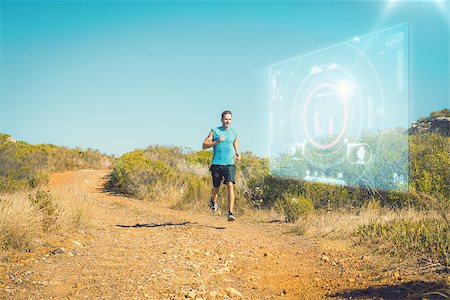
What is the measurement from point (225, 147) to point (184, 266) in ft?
12.6

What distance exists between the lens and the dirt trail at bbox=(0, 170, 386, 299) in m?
4.45

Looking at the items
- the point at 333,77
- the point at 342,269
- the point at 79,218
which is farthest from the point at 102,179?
the point at 342,269

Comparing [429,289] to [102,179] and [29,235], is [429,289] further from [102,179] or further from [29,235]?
[102,179]

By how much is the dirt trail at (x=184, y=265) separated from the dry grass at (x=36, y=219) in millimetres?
364

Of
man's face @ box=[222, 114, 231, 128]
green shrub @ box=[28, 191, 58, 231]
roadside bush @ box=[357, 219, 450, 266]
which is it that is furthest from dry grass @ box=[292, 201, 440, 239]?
green shrub @ box=[28, 191, 58, 231]

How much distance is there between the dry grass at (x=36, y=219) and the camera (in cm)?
609

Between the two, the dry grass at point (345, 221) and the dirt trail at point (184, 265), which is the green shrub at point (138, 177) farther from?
the dry grass at point (345, 221)

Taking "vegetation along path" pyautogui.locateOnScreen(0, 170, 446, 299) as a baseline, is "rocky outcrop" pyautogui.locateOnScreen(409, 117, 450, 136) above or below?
above

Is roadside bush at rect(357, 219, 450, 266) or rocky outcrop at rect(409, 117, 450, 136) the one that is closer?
roadside bush at rect(357, 219, 450, 266)

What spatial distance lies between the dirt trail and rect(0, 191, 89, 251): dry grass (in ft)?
1.20

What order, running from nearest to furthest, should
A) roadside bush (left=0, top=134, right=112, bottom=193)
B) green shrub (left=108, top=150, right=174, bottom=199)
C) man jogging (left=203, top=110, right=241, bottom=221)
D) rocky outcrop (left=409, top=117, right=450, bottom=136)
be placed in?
man jogging (left=203, top=110, right=241, bottom=221), roadside bush (left=0, top=134, right=112, bottom=193), green shrub (left=108, top=150, right=174, bottom=199), rocky outcrop (left=409, top=117, right=450, bottom=136)

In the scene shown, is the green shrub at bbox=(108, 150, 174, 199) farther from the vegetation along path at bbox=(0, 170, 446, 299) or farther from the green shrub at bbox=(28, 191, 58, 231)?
the green shrub at bbox=(28, 191, 58, 231)

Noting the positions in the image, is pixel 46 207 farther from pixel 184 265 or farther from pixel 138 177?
pixel 138 177

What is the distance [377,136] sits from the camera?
9.11 m
